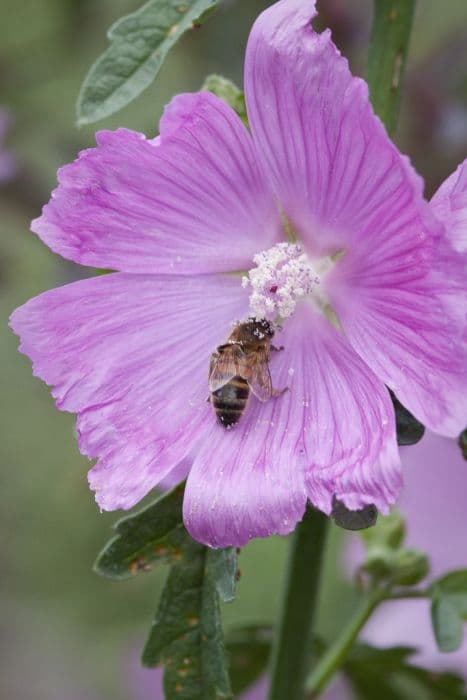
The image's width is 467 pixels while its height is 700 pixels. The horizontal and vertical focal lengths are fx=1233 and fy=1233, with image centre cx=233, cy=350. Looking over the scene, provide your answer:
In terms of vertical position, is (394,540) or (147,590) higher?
(394,540)

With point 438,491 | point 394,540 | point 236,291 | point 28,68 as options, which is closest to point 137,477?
point 236,291

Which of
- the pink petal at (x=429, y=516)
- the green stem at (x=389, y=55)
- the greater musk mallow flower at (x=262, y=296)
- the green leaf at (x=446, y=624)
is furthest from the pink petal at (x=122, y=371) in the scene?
the pink petal at (x=429, y=516)

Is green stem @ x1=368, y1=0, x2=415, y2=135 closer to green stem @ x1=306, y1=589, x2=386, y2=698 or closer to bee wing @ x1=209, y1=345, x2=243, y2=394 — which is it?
bee wing @ x1=209, y1=345, x2=243, y2=394

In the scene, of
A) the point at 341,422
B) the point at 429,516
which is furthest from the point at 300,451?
the point at 429,516

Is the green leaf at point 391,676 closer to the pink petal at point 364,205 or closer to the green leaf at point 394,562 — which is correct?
the green leaf at point 394,562

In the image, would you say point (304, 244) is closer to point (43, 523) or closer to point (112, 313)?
point (112, 313)

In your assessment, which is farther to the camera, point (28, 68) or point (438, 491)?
point (28, 68)

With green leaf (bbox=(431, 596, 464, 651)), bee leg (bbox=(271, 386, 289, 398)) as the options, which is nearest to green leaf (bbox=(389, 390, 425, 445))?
bee leg (bbox=(271, 386, 289, 398))
